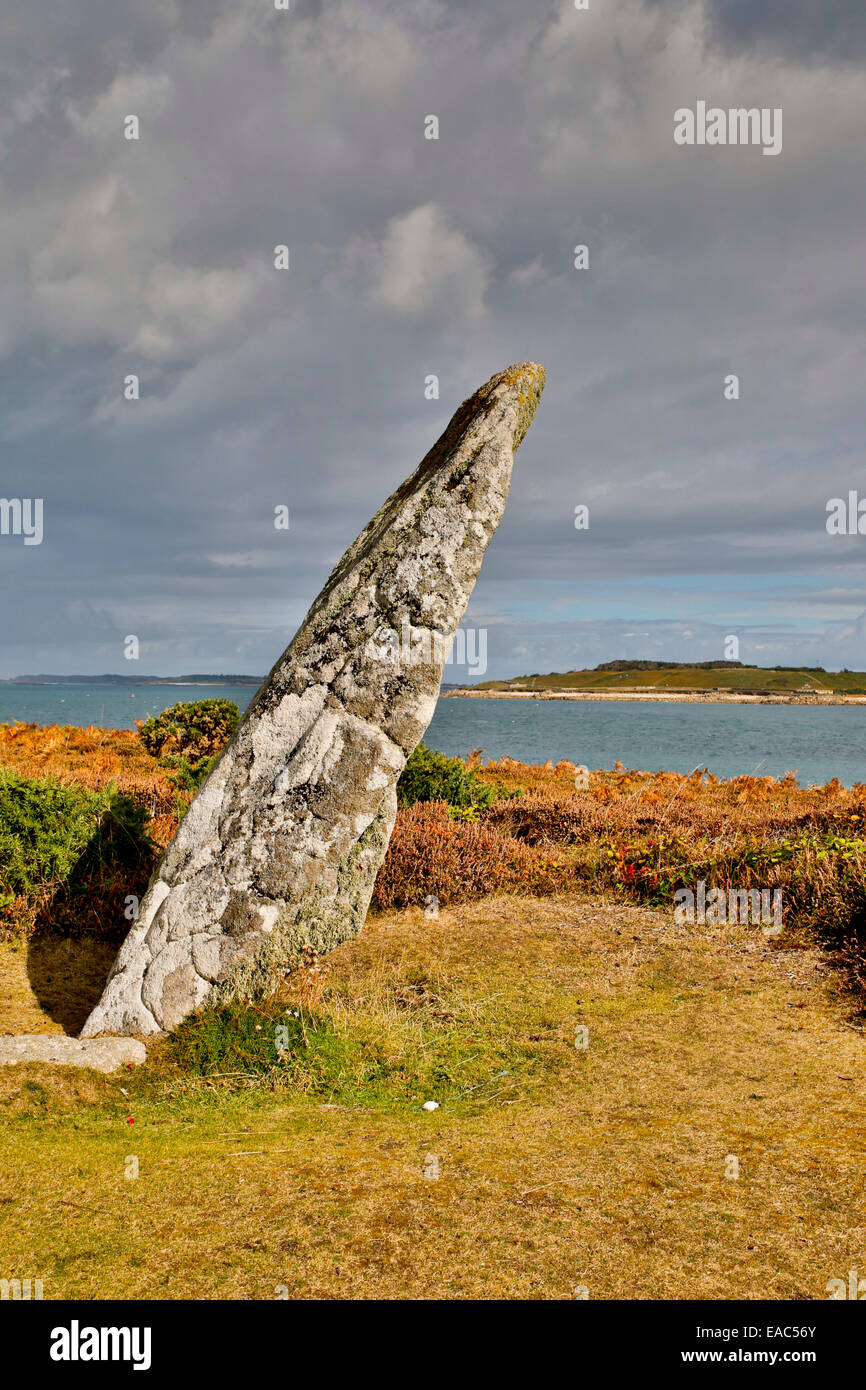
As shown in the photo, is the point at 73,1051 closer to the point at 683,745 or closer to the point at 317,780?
the point at 317,780

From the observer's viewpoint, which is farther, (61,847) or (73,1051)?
(61,847)

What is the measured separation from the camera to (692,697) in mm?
151375

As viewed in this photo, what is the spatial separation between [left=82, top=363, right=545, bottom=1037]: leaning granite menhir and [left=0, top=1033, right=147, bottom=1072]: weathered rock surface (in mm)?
334

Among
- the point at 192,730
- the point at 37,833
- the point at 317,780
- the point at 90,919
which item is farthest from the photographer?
the point at 192,730

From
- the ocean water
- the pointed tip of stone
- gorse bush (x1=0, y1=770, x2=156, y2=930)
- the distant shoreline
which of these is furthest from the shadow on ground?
the distant shoreline

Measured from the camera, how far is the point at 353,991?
7.25 metres

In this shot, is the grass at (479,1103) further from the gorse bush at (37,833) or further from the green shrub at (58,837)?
the gorse bush at (37,833)

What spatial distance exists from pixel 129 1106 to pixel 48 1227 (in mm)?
1424

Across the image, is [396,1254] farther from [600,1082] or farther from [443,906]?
[443,906]

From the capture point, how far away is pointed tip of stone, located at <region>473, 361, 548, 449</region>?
6996 millimetres

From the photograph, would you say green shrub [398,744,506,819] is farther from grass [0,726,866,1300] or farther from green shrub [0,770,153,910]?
green shrub [0,770,153,910]

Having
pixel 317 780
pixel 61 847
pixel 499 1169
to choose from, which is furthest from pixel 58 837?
pixel 499 1169

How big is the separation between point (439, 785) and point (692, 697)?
146965 mm
